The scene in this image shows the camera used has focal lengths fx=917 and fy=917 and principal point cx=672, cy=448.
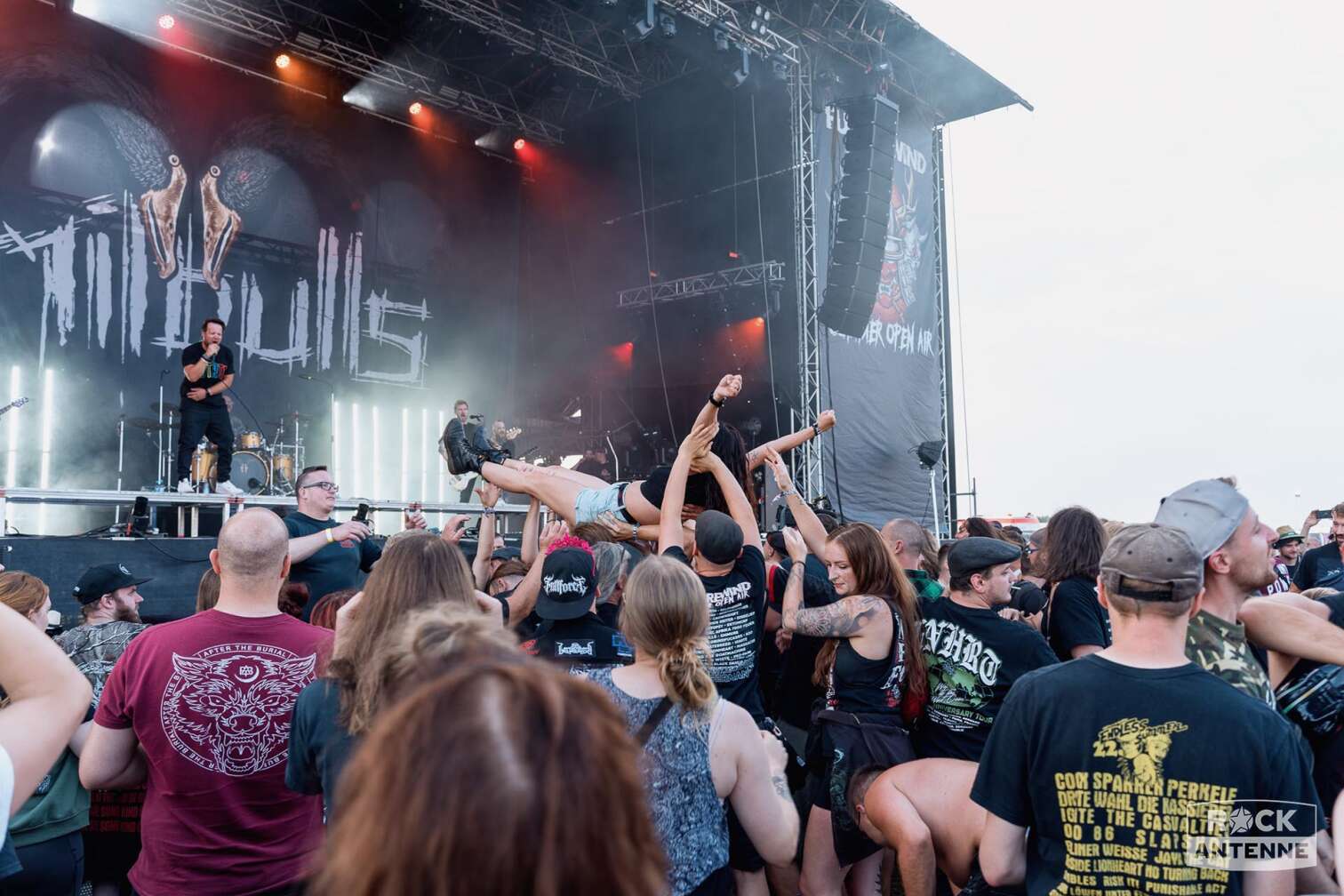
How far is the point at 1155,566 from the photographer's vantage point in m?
1.84

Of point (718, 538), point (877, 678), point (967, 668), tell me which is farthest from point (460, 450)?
point (967, 668)

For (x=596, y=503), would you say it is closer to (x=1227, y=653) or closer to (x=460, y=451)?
(x=460, y=451)

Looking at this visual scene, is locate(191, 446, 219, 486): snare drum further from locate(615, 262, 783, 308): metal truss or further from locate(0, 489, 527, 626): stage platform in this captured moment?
locate(615, 262, 783, 308): metal truss

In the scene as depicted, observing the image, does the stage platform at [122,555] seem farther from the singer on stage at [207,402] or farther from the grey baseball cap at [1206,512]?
the grey baseball cap at [1206,512]

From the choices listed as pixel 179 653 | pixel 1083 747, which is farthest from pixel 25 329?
pixel 1083 747

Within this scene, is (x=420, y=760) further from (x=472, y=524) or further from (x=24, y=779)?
(x=472, y=524)

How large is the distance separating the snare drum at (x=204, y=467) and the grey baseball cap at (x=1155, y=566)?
8.58m

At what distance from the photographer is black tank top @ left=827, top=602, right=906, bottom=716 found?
296cm

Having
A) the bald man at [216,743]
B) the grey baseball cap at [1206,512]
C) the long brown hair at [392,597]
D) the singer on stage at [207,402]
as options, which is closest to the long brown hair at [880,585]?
the grey baseball cap at [1206,512]

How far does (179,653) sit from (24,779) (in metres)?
0.94

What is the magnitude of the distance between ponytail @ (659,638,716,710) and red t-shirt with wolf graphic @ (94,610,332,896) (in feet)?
3.20

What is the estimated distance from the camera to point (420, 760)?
0.73 metres

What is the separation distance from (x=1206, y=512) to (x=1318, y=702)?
493 millimetres

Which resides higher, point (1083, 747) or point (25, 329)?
point (25, 329)
